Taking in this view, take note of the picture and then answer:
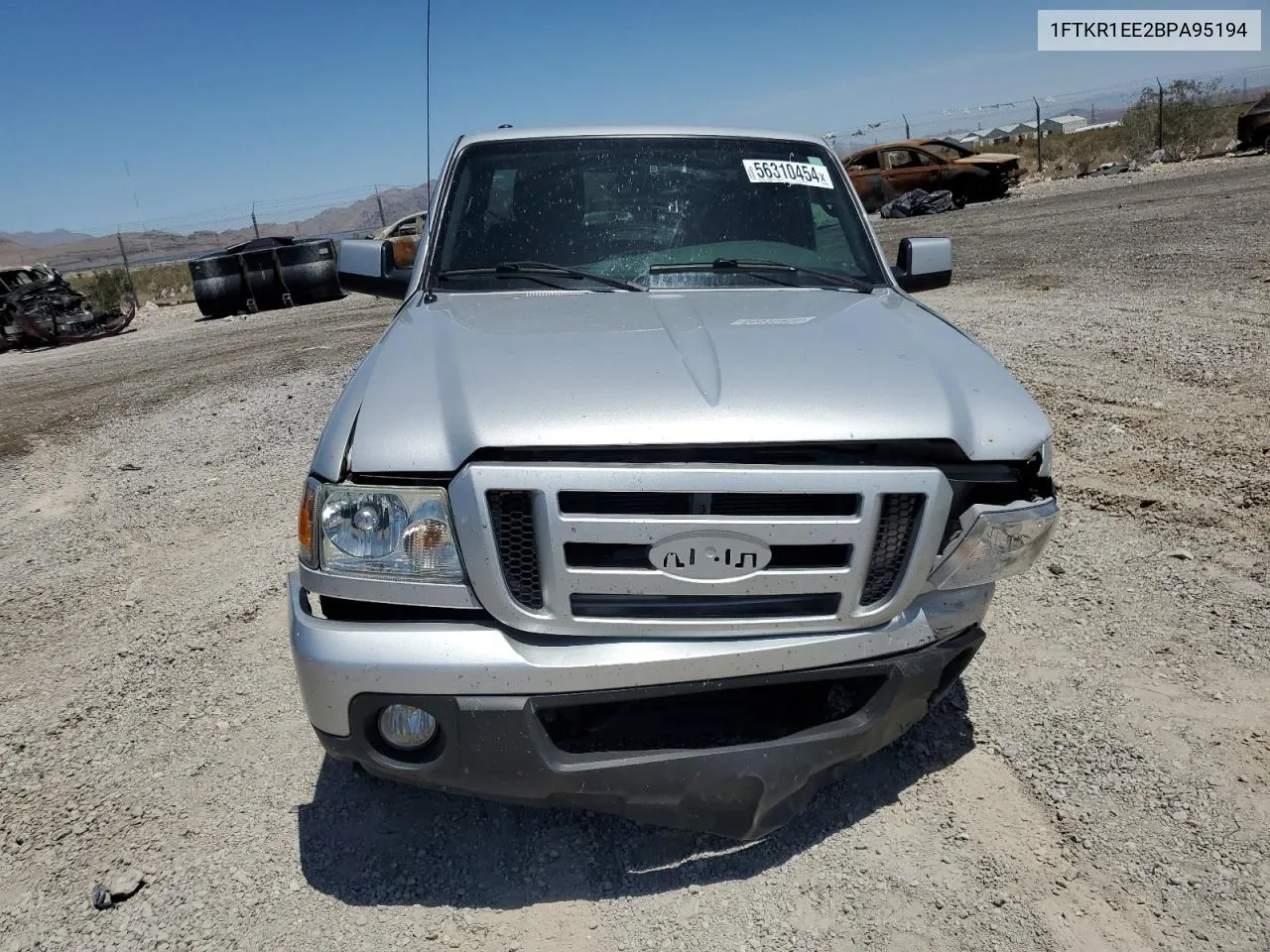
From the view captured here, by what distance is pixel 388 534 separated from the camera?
2.01m

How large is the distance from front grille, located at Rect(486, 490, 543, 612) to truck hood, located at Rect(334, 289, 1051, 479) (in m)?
0.12

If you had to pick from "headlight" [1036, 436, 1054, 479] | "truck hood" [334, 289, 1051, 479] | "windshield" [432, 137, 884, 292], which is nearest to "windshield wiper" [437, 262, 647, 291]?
"windshield" [432, 137, 884, 292]

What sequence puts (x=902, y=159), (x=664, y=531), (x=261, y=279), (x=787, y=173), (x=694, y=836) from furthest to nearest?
(x=902, y=159), (x=261, y=279), (x=787, y=173), (x=694, y=836), (x=664, y=531)

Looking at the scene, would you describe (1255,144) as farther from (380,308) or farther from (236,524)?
(236,524)

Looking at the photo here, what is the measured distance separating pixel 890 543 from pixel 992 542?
10.8 inches

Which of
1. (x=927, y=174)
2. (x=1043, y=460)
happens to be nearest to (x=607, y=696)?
(x=1043, y=460)

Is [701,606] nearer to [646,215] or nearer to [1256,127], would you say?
[646,215]

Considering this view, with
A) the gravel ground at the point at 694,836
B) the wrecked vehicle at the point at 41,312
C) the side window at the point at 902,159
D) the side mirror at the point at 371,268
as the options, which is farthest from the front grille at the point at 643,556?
the side window at the point at 902,159

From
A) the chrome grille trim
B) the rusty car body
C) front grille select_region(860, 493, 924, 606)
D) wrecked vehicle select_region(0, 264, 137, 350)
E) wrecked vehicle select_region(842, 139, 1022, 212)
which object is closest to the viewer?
the chrome grille trim

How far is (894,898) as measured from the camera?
218 centimetres

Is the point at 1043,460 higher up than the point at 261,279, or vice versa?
the point at 261,279

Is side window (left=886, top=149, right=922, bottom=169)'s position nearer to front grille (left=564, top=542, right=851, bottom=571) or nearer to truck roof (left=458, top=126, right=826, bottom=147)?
truck roof (left=458, top=126, right=826, bottom=147)

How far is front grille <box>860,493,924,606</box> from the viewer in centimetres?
205

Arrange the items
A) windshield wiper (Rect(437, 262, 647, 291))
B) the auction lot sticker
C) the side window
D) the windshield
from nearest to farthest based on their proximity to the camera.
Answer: windshield wiper (Rect(437, 262, 647, 291))
the windshield
the auction lot sticker
the side window
